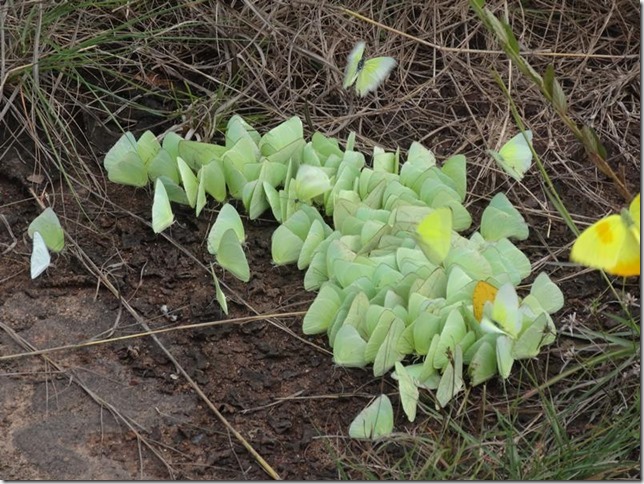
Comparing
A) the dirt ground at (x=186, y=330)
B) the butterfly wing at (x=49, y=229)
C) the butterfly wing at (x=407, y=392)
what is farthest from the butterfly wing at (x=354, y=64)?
the butterfly wing at (x=407, y=392)

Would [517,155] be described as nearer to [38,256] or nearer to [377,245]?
[377,245]

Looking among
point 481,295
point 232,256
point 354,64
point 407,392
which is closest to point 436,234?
point 481,295

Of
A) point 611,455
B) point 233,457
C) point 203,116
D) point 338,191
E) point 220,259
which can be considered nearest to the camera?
point 611,455

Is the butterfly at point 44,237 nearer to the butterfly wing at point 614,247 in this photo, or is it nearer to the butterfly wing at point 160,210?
the butterfly wing at point 160,210

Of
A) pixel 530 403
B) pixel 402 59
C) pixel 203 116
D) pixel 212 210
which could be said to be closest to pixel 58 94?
pixel 203 116

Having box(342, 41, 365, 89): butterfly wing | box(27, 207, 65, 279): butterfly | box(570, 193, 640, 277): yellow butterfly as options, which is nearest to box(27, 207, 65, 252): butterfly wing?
box(27, 207, 65, 279): butterfly

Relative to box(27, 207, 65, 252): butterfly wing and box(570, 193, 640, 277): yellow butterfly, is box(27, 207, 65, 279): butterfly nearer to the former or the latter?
box(27, 207, 65, 252): butterfly wing

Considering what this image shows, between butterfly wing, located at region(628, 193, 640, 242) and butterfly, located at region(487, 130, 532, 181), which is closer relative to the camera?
butterfly wing, located at region(628, 193, 640, 242)

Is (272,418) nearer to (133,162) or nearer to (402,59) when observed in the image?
(133,162)
